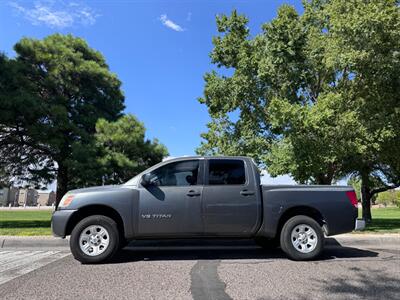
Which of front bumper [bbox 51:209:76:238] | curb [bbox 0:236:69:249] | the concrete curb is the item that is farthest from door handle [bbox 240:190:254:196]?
curb [bbox 0:236:69:249]

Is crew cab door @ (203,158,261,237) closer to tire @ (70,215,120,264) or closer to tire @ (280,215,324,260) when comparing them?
tire @ (280,215,324,260)

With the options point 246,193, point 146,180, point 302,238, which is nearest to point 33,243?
point 146,180

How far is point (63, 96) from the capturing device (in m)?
18.8

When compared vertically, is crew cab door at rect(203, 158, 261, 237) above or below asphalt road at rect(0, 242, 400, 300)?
above

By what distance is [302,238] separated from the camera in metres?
7.53

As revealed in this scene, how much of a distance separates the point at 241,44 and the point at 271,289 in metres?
14.8

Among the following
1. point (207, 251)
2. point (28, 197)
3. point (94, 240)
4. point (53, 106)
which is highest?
point (28, 197)

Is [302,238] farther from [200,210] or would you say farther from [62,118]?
[62,118]

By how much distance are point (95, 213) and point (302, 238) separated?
3805mm

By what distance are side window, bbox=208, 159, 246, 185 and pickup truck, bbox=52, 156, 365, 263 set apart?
0.02 meters

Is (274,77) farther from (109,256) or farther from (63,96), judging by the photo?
(109,256)

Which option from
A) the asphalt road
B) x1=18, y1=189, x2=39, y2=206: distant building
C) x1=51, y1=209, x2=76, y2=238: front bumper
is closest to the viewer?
the asphalt road

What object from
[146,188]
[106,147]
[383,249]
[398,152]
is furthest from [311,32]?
[146,188]

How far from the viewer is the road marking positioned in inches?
255
